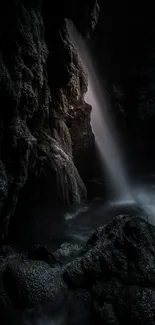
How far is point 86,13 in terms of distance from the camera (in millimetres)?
11523

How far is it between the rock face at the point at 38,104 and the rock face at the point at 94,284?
83.3 inches

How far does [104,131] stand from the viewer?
1730cm

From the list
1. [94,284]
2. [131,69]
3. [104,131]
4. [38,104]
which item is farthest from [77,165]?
[131,69]

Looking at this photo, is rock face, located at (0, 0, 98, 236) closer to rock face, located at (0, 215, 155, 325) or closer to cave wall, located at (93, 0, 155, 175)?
rock face, located at (0, 215, 155, 325)

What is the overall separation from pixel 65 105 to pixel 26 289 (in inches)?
337

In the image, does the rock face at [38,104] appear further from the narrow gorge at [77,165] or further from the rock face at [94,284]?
the rock face at [94,284]

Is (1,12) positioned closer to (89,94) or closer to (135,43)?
(89,94)

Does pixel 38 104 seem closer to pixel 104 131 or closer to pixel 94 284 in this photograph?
pixel 94 284

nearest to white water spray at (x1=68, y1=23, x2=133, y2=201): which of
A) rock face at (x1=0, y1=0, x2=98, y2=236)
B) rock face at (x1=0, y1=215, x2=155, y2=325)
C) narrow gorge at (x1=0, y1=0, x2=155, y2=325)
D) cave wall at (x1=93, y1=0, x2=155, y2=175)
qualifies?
narrow gorge at (x1=0, y1=0, x2=155, y2=325)

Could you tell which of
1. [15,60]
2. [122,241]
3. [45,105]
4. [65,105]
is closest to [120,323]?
[122,241]

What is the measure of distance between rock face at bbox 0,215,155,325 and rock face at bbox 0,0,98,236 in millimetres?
2115

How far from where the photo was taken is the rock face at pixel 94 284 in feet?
20.1

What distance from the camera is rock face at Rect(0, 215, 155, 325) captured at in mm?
6125

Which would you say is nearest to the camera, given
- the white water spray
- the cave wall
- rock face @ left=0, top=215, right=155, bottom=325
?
rock face @ left=0, top=215, right=155, bottom=325
